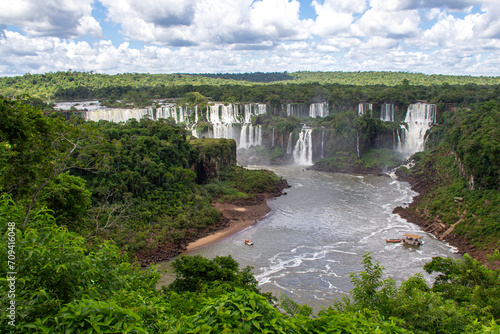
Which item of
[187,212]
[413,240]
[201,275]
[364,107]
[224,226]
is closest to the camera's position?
[201,275]

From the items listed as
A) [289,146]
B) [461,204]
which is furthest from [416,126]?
[461,204]

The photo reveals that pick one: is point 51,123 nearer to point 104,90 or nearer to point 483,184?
point 483,184

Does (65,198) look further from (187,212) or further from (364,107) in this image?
(364,107)

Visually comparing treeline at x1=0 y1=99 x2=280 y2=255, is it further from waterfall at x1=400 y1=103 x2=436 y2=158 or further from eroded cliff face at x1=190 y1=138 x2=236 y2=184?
waterfall at x1=400 y1=103 x2=436 y2=158

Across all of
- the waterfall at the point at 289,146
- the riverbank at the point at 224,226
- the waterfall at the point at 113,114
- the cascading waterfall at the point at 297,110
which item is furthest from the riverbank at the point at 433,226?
the waterfall at the point at 113,114

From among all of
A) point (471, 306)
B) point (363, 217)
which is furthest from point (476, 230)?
point (471, 306)
